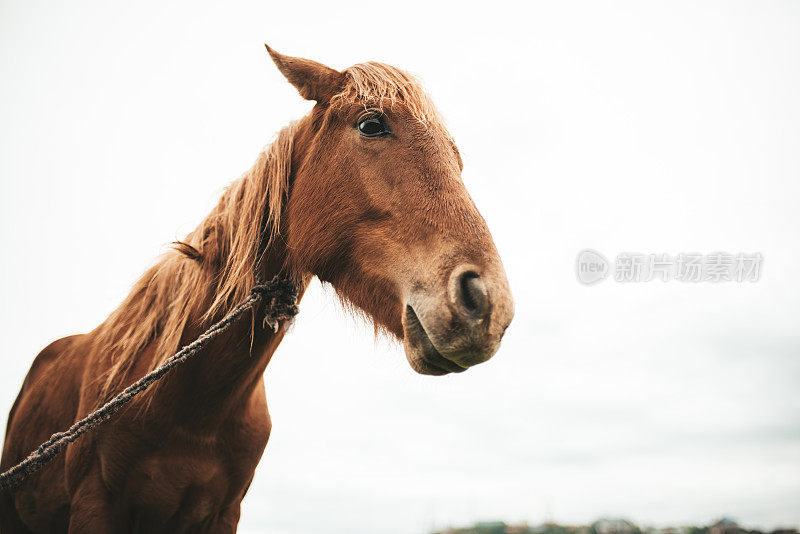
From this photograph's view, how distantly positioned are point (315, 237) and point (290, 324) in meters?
0.55

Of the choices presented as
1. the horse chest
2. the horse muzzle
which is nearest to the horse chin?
the horse muzzle

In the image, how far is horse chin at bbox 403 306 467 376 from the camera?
6.53 ft

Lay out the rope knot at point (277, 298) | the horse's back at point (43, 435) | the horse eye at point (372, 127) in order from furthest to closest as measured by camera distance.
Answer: the horse's back at point (43, 435)
the rope knot at point (277, 298)
the horse eye at point (372, 127)

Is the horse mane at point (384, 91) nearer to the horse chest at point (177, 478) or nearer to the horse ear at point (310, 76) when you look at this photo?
the horse ear at point (310, 76)

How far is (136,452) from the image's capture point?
2760 mm

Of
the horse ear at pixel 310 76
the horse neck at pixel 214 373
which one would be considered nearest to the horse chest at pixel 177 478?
the horse neck at pixel 214 373

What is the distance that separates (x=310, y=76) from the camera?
2721 mm

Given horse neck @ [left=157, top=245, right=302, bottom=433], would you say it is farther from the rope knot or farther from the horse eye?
the horse eye

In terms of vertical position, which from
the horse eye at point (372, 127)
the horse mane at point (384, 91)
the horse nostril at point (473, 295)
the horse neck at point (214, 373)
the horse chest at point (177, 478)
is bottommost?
the horse chest at point (177, 478)

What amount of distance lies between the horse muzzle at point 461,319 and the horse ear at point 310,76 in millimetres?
1323

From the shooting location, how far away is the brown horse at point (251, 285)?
218 cm

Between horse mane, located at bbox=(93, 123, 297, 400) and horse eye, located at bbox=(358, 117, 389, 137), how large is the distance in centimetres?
Result: 50

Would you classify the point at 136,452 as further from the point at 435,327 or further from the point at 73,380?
the point at 435,327

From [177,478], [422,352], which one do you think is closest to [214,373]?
[177,478]
